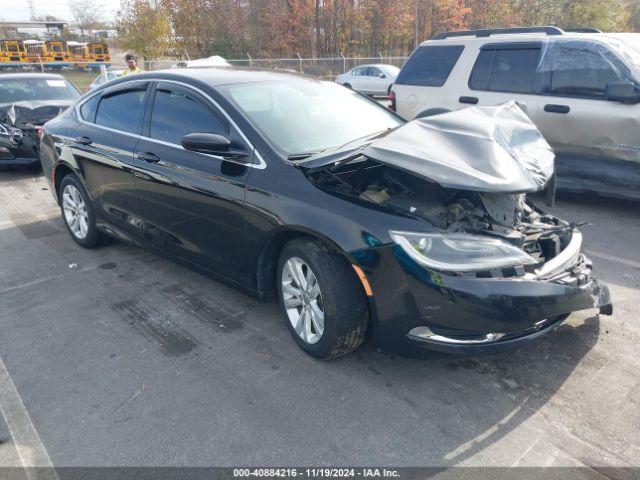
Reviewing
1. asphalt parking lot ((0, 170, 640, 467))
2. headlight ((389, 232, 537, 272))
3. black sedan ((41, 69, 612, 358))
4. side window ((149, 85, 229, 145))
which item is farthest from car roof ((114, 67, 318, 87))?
headlight ((389, 232, 537, 272))

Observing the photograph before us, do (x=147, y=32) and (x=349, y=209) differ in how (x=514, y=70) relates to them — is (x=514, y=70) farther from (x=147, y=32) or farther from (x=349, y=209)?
(x=147, y=32)

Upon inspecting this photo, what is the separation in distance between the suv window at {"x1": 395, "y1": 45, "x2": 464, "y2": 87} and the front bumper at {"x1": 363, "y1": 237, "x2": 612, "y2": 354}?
4.64 meters

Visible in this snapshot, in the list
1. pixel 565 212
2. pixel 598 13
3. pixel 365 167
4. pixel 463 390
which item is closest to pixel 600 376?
pixel 463 390

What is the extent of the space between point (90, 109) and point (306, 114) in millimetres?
2448

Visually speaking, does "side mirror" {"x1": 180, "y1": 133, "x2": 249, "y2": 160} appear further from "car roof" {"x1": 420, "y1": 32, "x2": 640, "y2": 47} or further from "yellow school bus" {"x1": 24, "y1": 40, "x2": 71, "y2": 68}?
"yellow school bus" {"x1": 24, "y1": 40, "x2": 71, "y2": 68}

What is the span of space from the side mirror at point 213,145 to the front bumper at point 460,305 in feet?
4.04

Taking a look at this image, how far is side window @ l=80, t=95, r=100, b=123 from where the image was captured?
4.79 metres

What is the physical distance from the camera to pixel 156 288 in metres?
4.21

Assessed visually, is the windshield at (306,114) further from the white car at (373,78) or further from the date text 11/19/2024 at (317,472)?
the white car at (373,78)

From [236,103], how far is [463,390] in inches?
92.4

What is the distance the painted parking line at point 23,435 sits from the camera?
2.36 m

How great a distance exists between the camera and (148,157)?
3.94m

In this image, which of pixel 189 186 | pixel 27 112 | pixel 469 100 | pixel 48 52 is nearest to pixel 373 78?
pixel 27 112

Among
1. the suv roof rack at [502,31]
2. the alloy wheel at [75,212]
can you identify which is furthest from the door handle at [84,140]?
the suv roof rack at [502,31]
